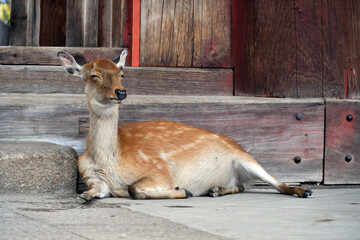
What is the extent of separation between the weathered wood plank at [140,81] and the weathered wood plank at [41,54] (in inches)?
5.1

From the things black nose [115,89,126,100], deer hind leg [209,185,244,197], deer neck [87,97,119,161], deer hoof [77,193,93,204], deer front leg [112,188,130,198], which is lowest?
deer hind leg [209,185,244,197]

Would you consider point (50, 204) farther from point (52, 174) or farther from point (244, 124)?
point (244, 124)

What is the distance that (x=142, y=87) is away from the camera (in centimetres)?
554

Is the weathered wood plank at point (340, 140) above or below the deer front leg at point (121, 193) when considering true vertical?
above

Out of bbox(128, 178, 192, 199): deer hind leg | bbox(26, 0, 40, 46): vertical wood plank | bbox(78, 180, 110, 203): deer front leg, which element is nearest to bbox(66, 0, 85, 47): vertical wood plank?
bbox(26, 0, 40, 46): vertical wood plank

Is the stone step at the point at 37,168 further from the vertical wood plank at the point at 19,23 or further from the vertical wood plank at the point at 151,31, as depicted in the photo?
the vertical wood plank at the point at 19,23

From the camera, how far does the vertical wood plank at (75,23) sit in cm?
579

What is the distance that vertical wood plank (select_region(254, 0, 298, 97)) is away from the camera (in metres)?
5.34

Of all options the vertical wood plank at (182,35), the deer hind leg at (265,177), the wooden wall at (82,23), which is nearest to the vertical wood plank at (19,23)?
the wooden wall at (82,23)

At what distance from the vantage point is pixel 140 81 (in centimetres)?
553

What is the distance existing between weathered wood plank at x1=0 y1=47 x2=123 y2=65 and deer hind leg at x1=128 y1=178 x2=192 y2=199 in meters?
1.60

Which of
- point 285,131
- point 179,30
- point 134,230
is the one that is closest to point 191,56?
point 179,30

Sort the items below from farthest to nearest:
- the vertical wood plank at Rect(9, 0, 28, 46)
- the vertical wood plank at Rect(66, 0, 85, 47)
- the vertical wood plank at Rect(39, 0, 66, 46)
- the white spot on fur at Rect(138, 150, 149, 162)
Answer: the vertical wood plank at Rect(39, 0, 66, 46) < the vertical wood plank at Rect(9, 0, 28, 46) < the vertical wood plank at Rect(66, 0, 85, 47) < the white spot on fur at Rect(138, 150, 149, 162)

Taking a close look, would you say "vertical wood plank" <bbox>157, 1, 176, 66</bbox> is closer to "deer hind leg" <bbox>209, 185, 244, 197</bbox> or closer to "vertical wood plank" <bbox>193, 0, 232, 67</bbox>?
"vertical wood plank" <bbox>193, 0, 232, 67</bbox>
